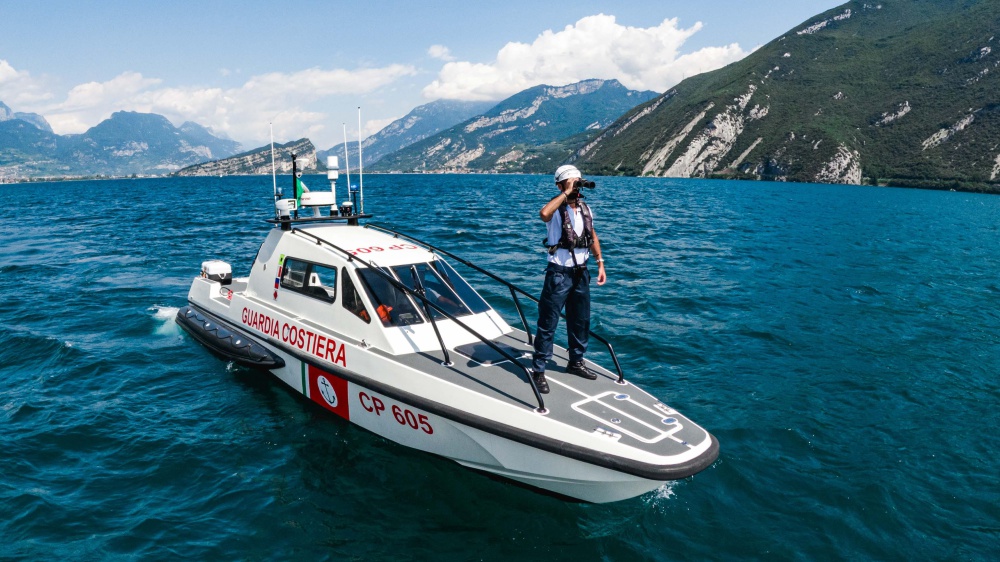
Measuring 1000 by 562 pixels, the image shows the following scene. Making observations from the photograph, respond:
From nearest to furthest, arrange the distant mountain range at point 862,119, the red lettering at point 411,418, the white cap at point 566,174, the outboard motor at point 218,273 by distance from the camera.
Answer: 1. the white cap at point 566,174
2. the red lettering at point 411,418
3. the outboard motor at point 218,273
4. the distant mountain range at point 862,119

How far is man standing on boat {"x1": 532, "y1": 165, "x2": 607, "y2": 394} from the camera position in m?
6.32

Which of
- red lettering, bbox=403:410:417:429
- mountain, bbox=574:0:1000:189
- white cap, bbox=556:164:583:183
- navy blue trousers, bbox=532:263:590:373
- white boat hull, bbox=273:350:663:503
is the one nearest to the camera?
white boat hull, bbox=273:350:663:503

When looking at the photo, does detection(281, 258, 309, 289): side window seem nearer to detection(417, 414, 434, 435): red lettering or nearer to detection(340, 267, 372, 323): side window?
detection(340, 267, 372, 323): side window

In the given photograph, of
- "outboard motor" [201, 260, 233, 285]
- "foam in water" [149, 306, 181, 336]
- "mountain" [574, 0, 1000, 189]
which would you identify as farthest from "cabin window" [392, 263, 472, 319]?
"mountain" [574, 0, 1000, 189]

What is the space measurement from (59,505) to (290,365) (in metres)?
3.35

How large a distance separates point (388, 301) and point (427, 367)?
1.53m

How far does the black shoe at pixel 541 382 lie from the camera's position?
6609 mm

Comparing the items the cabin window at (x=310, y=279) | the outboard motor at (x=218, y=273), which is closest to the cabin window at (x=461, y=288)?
the cabin window at (x=310, y=279)

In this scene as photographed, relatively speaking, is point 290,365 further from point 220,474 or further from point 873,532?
point 873,532

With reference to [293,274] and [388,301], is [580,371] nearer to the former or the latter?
[388,301]

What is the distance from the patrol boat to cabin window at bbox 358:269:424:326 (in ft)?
0.06

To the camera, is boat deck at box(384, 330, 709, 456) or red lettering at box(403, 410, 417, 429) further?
red lettering at box(403, 410, 417, 429)

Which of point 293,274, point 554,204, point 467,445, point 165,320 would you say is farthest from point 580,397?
point 165,320

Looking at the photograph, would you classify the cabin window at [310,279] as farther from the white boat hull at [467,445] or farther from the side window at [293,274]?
the white boat hull at [467,445]
